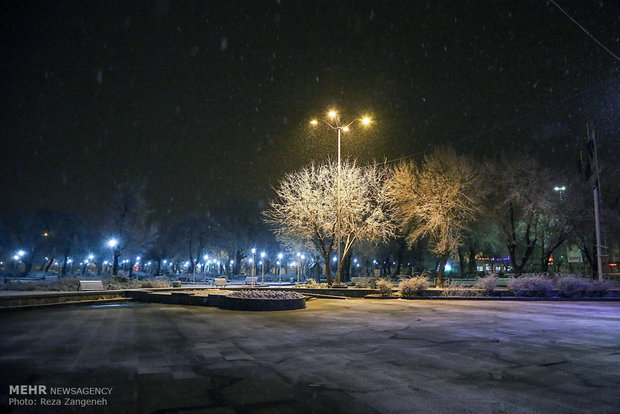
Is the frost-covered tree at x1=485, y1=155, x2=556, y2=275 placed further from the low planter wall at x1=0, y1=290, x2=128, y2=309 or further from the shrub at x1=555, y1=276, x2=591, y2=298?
the low planter wall at x1=0, y1=290, x2=128, y2=309

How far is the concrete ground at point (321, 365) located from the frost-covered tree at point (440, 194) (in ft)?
66.5

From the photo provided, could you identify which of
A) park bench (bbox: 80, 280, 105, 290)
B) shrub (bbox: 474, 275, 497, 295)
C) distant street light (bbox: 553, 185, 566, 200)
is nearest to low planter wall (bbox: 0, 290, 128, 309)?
park bench (bbox: 80, 280, 105, 290)

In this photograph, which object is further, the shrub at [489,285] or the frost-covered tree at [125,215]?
the frost-covered tree at [125,215]

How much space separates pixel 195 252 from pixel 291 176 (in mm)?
49680

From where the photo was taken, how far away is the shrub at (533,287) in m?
25.3

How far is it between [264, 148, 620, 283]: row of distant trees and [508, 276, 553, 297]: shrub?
7.79 m

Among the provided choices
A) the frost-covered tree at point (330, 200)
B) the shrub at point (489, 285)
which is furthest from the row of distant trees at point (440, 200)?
the shrub at point (489, 285)

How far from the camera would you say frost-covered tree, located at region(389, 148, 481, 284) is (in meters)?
34.1

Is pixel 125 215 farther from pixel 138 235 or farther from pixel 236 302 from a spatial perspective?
pixel 236 302

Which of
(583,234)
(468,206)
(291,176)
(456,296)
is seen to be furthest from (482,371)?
(583,234)

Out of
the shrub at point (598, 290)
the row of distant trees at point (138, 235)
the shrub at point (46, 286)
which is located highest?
the row of distant trees at point (138, 235)

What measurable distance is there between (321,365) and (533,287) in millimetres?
22178

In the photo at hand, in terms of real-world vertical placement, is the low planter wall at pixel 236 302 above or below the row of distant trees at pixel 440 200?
below

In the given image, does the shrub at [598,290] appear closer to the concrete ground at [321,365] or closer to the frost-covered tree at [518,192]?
the frost-covered tree at [518,192]
